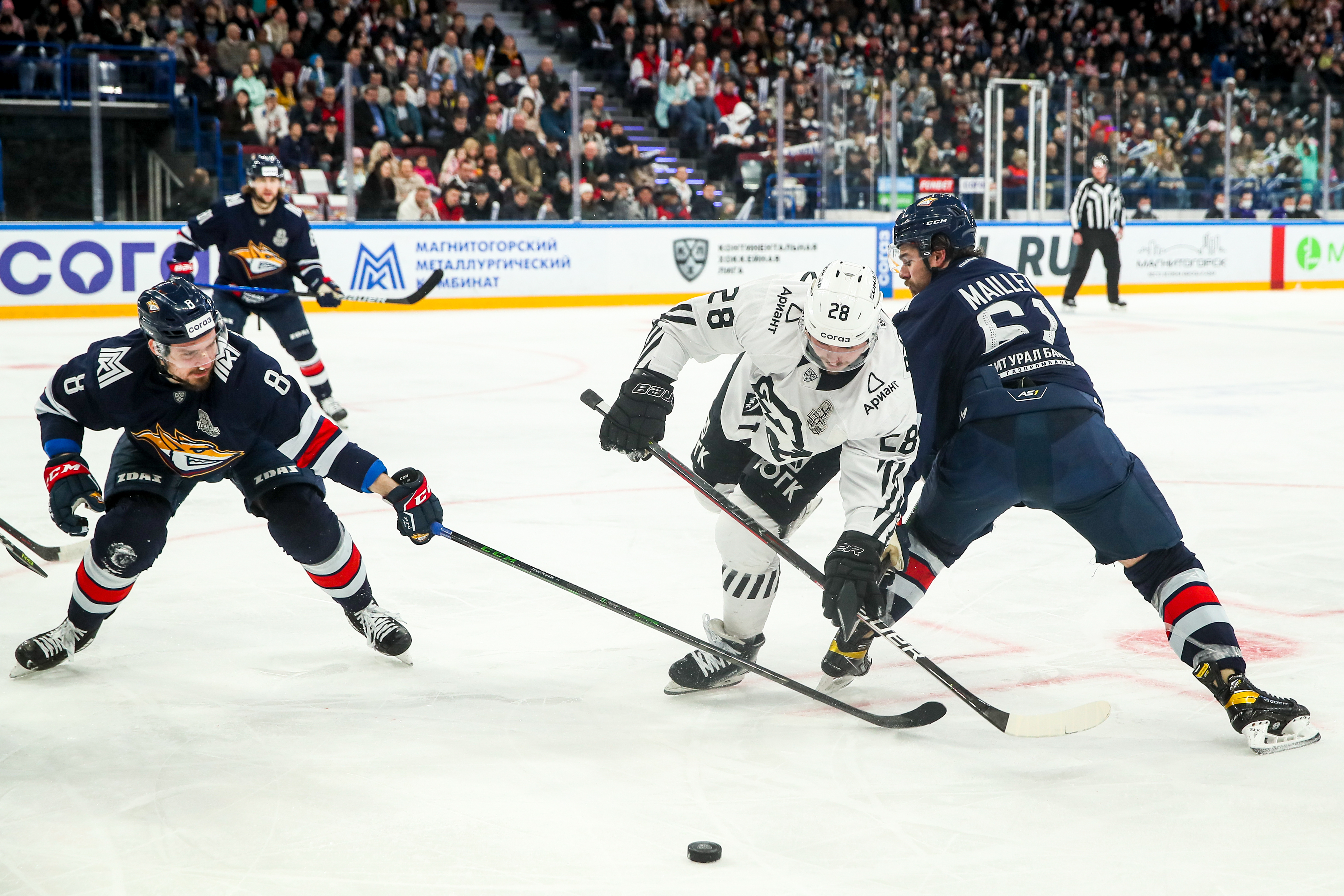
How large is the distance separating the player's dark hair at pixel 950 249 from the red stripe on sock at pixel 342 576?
1.39 metres

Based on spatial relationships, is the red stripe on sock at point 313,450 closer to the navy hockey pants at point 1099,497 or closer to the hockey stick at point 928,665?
the hockey stick at point 928,665

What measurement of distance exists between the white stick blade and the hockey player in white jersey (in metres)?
0.36

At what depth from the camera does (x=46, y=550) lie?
3.31 metres

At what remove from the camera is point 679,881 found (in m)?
1.95

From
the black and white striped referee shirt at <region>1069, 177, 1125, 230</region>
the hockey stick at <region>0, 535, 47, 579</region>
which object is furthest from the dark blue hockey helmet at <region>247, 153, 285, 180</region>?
the black and white striped referee shirt at <region>1069, 177, 1125, 230</region>

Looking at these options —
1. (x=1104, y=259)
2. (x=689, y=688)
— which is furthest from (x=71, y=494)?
(x=1104, y=259)

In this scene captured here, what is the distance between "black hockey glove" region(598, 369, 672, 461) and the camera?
2645 mm

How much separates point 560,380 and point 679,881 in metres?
5.79

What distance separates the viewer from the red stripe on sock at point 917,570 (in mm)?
2797

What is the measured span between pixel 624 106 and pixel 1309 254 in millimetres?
7413

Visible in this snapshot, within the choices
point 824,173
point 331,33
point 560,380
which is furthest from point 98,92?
point 824,173

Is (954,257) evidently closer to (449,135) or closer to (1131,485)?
(1131,485)

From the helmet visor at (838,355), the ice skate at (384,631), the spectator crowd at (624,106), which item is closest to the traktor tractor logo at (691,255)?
the spectator crowd at (624,106)

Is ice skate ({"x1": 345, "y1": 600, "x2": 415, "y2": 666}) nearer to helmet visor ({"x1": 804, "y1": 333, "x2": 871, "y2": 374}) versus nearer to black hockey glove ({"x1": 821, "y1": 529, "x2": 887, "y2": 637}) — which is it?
black hockey glove ({"x1": 821, "y1": 529, "x2": 887, "y2": 637})
